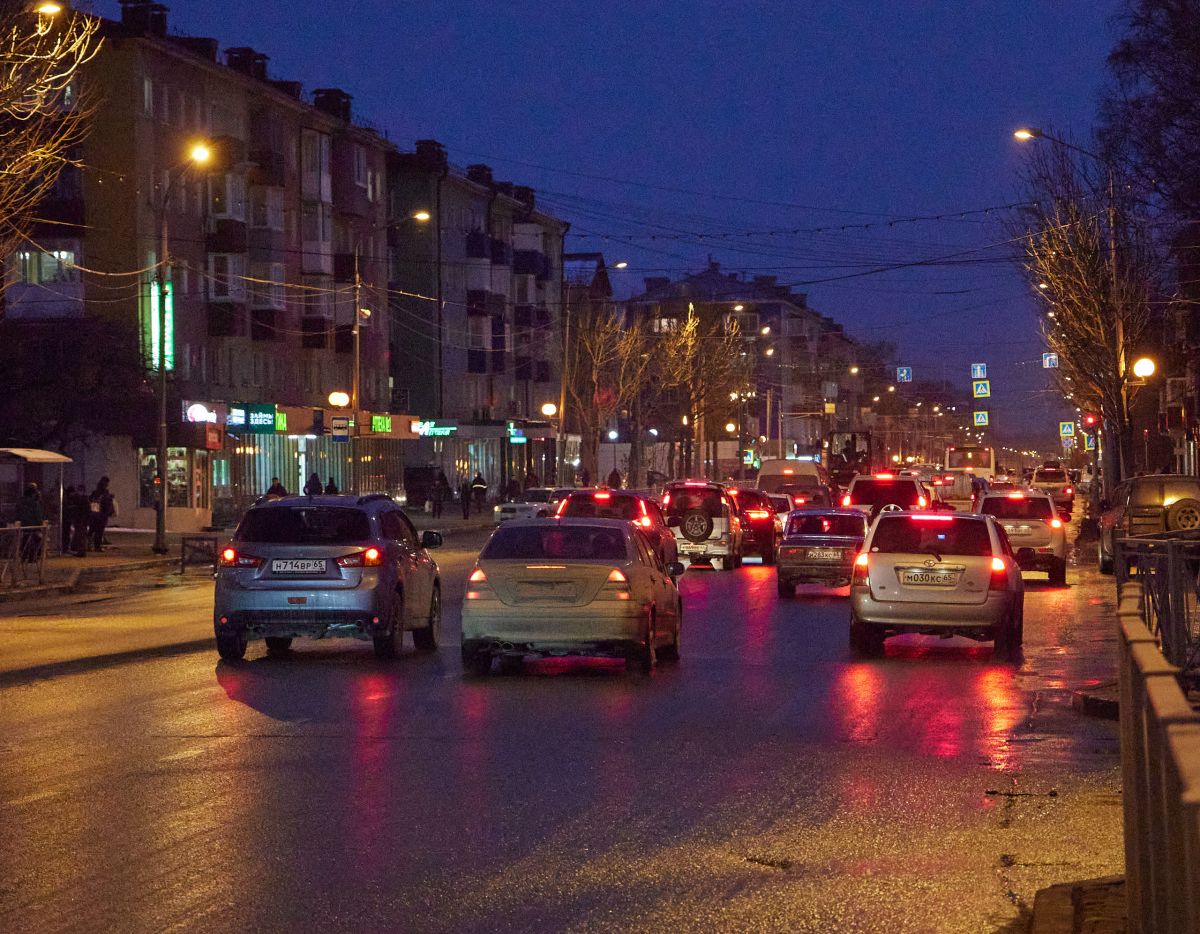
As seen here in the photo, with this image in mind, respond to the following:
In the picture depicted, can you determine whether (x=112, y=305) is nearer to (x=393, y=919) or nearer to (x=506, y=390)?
(x=506, y=390)

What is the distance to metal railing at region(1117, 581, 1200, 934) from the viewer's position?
3.72m

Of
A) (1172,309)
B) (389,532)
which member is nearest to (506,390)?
(1172,309)

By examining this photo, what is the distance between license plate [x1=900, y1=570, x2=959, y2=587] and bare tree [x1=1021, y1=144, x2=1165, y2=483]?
1252 inches

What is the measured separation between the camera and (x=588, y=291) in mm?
111125

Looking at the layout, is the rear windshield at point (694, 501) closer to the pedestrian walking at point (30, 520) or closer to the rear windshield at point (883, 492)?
the rear windshield at point (883, 492)

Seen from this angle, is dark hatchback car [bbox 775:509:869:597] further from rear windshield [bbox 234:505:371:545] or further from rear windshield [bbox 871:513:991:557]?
rear windshield [bbox 234:505:371:545]

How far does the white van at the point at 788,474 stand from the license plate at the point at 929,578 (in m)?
35.2

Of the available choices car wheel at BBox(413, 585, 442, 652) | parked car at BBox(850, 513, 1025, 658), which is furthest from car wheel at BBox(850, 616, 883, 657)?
car wheel at BBox(413, 585, 442, 652)

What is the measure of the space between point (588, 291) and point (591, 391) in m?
14.8

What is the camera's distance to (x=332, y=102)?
7738cm

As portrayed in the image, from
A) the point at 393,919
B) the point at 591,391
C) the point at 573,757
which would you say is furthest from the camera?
Answer: the point at 591,391

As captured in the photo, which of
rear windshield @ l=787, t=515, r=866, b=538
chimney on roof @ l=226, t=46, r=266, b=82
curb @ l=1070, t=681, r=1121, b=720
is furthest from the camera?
chimney on roof @ l=226, t=46, r=266, b=82

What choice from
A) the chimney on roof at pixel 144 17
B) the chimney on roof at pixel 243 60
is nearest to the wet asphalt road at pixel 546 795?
the chimney on roof at pixel 144 17

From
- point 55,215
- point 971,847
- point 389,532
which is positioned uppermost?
point 55,215
